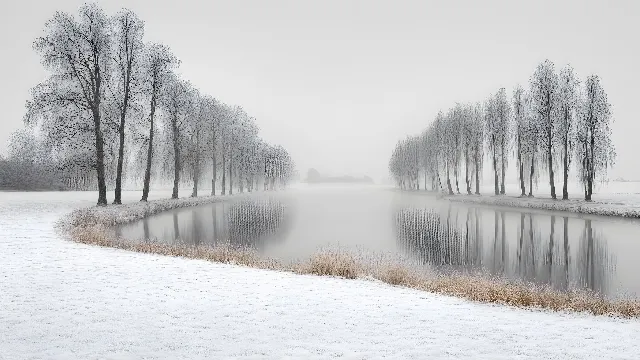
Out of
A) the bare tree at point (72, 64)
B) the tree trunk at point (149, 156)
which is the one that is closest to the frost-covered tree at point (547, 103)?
the tree trunk at point (149, 156)

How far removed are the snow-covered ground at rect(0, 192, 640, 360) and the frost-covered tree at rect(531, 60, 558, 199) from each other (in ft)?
133

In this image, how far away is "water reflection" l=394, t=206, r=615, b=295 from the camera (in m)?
14.8

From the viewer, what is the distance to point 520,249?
2005 cm

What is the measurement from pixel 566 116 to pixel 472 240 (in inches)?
1133

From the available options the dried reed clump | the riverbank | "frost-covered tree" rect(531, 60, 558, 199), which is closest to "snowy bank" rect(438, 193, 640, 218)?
"frost-covered tree" rect(531, 60, 558, 199)

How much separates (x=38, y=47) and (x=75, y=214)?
42.4 feet

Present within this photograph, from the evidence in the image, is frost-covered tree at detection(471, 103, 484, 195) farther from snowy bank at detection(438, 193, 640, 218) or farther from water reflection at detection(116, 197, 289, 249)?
water reflection at detection(116, 197, 289, 249)

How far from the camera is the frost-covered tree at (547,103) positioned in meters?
44.2

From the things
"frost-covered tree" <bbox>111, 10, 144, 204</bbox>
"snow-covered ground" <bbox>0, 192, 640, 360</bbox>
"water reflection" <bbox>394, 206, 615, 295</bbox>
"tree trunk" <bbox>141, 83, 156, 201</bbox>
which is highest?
"frost-covered tree" <bbox>111, 10, 144, 204</bbox>

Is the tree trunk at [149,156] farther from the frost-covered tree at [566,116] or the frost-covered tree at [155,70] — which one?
the frost-covered tree at [566,116]

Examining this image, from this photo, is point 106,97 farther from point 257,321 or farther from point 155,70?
point 257,321

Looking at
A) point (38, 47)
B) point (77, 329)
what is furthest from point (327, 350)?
point (38, 47)

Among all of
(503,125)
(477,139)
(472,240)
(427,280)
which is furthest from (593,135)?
(427,280)

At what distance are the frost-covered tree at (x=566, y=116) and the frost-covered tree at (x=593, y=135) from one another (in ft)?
2.72
